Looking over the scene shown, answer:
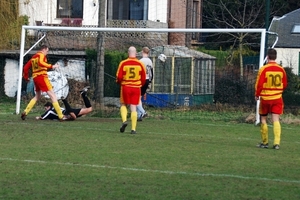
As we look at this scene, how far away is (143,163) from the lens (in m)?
11.8

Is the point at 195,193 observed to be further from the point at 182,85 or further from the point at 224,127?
the point at 182,85

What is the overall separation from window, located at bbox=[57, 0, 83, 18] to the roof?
1049cm

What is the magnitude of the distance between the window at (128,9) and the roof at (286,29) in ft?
24.5

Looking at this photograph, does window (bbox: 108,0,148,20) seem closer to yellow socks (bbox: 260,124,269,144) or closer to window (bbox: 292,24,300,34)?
window (bbox: 292,24,300,34)

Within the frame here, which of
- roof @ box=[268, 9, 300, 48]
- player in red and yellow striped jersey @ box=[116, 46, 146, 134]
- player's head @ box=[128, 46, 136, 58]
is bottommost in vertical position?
player in red and yellow striped jersey @ box=[116, 46, 146, 134]

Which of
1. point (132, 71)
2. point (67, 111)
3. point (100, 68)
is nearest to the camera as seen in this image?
point (132, 71)

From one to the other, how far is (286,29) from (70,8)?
481 inches

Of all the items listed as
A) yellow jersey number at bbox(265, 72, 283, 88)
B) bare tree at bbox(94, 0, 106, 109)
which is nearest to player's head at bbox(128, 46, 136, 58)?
yellow jersey number at bbox(265, 72, 283, 88)

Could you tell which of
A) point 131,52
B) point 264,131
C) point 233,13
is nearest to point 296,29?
point 233,13

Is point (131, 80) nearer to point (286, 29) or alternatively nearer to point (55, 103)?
point (55, 103)

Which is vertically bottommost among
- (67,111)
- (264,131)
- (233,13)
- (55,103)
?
(67,111)

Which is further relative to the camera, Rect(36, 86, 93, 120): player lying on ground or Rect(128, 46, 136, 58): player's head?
Rect(36, 86, 93, 120): player lying on ground

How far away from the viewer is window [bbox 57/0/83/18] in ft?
125

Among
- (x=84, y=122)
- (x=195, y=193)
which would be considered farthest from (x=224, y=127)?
(x=195, y=193)
